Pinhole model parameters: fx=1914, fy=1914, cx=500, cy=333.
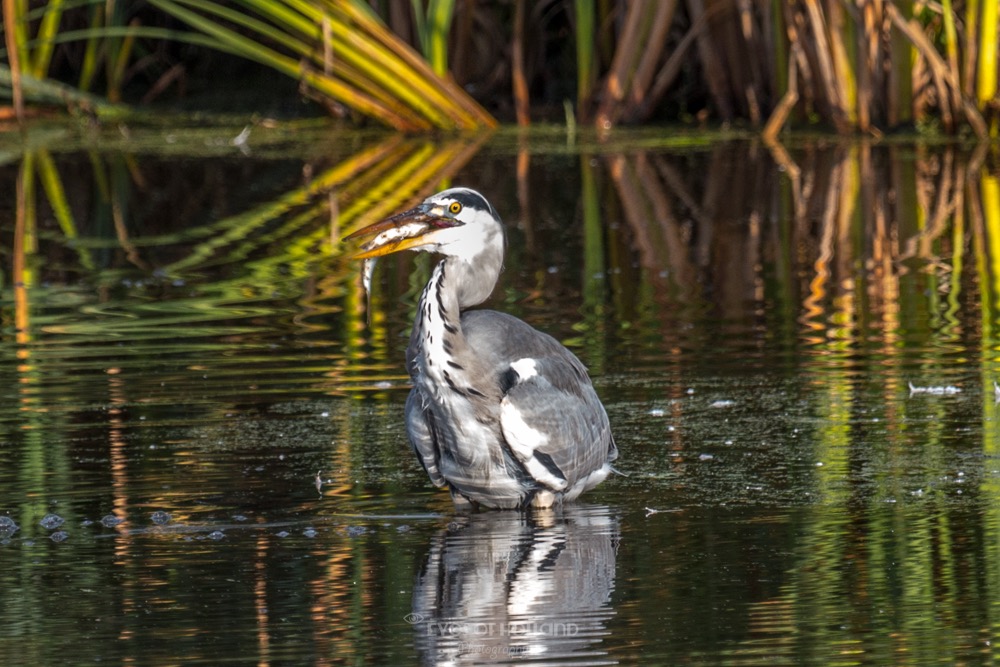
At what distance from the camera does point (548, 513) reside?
5.64 metres

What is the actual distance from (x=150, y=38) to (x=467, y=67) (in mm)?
3681

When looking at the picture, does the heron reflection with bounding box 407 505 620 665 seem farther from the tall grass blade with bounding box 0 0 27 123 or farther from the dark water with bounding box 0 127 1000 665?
the tall grass blade with bounding box 0 0 27 123

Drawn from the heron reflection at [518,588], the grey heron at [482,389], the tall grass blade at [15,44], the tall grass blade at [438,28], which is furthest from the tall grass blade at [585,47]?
the heron reflection at [518,588]

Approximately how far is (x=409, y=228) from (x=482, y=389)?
540 mm

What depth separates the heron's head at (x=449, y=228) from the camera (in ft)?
18.4

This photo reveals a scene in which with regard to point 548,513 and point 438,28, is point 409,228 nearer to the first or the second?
point 548,513

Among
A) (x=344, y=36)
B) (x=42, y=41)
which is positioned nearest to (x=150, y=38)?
(x=42, y=41)

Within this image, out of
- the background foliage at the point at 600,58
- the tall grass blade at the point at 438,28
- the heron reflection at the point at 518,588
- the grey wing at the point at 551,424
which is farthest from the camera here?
the tall grass blade at the point at 438,28

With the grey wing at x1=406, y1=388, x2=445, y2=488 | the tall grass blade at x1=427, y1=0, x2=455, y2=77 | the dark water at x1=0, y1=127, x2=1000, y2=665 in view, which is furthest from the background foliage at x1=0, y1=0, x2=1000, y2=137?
the grey wing at x1=406, y1=388, x2=445, y2=488

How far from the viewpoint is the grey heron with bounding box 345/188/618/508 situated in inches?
213

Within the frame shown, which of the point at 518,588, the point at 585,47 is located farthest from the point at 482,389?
the point at 585,47

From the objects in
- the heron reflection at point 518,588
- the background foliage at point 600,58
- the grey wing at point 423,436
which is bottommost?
the heron reflection at point 518,588

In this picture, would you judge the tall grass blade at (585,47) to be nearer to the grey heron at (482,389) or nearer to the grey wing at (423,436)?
the grey heron at (482,389)

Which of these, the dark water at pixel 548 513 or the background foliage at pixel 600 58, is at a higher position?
the background foliage at pixel 600 58
